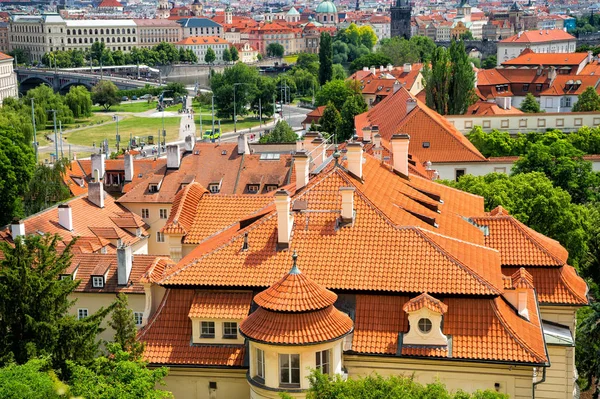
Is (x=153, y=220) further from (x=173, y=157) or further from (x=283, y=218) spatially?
(x=283, y=218)

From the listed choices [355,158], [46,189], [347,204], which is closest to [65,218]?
[46,189]

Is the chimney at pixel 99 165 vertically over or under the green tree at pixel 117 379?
under

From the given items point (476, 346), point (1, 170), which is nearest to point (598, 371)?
point (476, 346)

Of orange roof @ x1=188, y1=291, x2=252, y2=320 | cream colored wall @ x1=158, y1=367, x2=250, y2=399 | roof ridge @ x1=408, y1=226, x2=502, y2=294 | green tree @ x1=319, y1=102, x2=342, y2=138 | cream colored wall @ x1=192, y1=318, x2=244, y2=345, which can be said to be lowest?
green tree @ x1=319, y1=102, x2=342, y2=138

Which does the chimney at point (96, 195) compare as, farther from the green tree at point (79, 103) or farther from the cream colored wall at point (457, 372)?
the green tree at point (79, 103)

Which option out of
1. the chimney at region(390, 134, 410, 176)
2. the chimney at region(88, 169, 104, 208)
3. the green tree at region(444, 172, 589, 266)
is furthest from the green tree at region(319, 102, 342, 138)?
the chimney at region(390, 134, 410, 176)

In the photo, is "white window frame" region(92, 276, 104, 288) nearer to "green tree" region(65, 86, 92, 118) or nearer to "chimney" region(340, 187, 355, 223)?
"chimney" region(340, 187, 355, 223)

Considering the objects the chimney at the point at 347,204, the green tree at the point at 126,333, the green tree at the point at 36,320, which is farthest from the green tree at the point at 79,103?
the green tree at the point at 126,333
